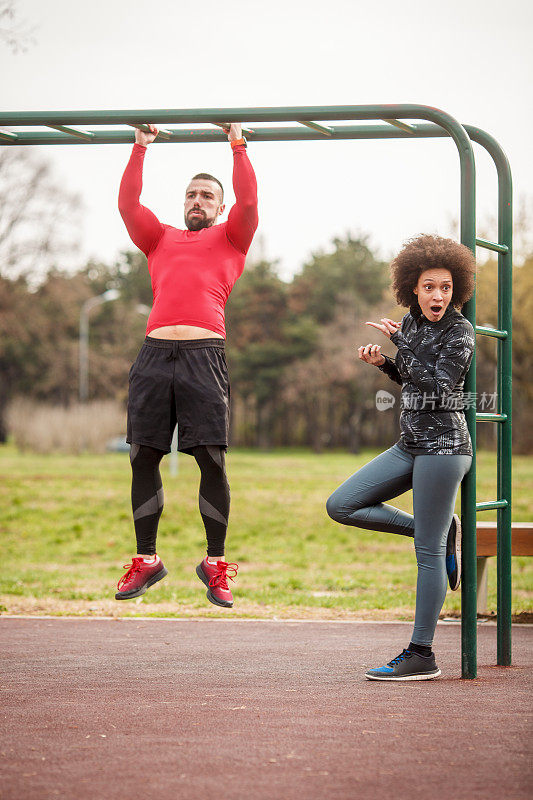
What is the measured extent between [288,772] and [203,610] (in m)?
4.52

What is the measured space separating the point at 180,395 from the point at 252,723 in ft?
5.59

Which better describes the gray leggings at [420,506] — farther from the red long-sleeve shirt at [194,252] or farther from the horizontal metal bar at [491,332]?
the red long-sleeve shirt at [194,252]

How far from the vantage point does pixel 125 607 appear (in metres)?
7.84

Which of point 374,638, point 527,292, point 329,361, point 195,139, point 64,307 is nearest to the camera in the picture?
point 195,139

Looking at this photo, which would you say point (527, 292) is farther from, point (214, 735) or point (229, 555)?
point (214, 735)

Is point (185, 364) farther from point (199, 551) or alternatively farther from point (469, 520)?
point (199, 551)

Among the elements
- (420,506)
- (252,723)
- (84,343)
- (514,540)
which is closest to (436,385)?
(420,506)

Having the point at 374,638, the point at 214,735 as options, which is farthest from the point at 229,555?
the point at 214,735

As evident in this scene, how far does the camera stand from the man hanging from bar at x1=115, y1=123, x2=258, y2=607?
4879 millimetres

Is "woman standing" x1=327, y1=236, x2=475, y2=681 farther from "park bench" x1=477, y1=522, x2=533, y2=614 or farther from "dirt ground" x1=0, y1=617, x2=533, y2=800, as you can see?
"park bench" x1=477, y1=522, x2=533, y2=614

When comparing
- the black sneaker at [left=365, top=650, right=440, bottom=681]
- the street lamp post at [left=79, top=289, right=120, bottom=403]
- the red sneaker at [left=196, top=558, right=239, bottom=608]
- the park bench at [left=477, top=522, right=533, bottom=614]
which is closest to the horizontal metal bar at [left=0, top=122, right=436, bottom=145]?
the red sneaker at [left=196, top=558, right=239, bottom=608]

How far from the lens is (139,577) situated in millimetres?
4938

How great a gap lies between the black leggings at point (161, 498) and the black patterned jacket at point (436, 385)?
37.9 inches

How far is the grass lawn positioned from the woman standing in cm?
264
